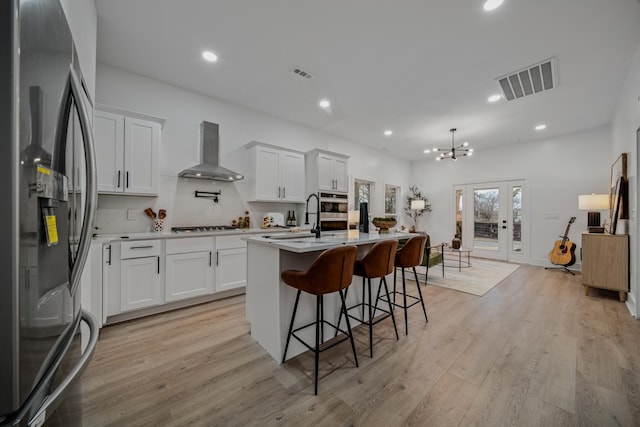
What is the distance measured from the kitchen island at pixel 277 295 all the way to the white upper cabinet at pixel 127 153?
1.75 metres

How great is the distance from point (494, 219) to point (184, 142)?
7.32 metres

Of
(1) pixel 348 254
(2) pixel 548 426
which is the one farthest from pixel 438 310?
(1) pixel 348 254

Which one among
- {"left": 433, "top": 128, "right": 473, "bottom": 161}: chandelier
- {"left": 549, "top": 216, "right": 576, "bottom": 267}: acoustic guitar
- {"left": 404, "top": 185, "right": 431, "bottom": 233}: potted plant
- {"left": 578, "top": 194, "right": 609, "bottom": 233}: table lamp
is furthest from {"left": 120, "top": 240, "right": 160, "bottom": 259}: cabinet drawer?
{"left": 549, "top": 216, "right": 576, "bottom": 267}: acoustic guitar

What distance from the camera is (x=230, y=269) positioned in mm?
3383

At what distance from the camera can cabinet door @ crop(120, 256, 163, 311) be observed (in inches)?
105

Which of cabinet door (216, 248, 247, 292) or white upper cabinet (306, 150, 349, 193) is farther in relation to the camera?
white upper cabinet (306, 150, 349, 193)

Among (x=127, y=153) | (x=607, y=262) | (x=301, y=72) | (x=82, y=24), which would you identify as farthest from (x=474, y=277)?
(x=82, y=24)

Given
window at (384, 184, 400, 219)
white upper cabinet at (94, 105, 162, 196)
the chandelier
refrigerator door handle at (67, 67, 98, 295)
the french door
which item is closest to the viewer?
refrigerator door handle at (67, 67, 98, 295)

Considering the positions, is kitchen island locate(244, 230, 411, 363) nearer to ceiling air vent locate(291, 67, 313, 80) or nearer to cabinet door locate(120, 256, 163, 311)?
cabinet door locate(120, 256, 163, 311)

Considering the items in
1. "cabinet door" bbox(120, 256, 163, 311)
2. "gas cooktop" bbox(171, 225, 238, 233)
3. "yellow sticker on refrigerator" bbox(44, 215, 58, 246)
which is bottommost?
"cabinet door" bbox(120, 256, 163, 311)

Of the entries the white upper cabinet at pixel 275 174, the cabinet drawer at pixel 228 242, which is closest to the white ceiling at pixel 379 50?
the white upper cabinet at pixel 275 174

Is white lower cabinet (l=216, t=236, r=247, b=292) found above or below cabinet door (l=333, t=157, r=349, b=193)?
below

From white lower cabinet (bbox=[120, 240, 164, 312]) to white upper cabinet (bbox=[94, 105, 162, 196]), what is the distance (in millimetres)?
711

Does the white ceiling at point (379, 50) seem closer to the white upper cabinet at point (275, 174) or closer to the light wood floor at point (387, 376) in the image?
the white upper cabinet at point (275, 174)
